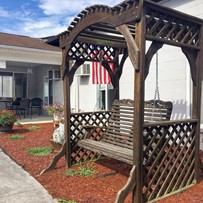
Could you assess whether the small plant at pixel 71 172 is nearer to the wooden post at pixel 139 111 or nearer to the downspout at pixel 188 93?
the wooden post at pixel 139 111

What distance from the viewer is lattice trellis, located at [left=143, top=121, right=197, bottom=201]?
114 inches

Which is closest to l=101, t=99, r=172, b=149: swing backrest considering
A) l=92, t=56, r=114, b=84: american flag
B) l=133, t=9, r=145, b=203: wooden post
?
l=133, t=9, r=145, b=203: wooden post

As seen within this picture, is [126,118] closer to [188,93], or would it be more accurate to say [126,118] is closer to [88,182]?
[88,182]

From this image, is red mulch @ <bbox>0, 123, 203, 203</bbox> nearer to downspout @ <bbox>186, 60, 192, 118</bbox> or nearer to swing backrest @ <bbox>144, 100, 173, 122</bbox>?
swing backrest @ <bbox>144, 100, 173, 122</bbox>

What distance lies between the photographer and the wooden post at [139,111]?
8.56 ft

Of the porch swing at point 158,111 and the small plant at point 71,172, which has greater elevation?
the porch swing at point 158,111

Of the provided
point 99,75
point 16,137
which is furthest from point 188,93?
point 16,137

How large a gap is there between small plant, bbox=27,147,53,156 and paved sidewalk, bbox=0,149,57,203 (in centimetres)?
94

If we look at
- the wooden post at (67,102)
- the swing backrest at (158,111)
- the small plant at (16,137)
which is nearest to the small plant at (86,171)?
the wooden post at (67,102)

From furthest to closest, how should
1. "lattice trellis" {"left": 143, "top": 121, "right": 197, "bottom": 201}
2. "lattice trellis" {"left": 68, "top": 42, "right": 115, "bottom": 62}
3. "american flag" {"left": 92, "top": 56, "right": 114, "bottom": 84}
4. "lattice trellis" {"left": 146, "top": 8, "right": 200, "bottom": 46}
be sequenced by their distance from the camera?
1. "american flag" {"left": 92, "top": 56, "right": 114, "bottom": 84}
2. "lattice trellis" {"left": 68, "top": 42, "right": 115, "bottom": 62}
3. "lattice trellis" {"left": 143, "top": 121, "right": 197, "bottom": 201}
4. "lattice trellis" {"left": 146, "top": 8, "right": 200, "bottom": 46}

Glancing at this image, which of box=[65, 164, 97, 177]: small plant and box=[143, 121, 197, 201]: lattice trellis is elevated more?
box=[143, 121, 197, 201]: lattice trellis

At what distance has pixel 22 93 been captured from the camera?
13648 mm

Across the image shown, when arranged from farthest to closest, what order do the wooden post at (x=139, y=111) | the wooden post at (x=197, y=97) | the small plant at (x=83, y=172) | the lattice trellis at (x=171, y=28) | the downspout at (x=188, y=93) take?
1. the downspout at (x=188, y=93)
2. the small plant at (x=83, y=172)
3. the wooden post at (x=197, y=97)
4. the lattice trellis at (x=171, y=28)
5. the wooden post at (x=139, y=111)

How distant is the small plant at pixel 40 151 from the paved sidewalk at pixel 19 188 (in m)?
0.94
